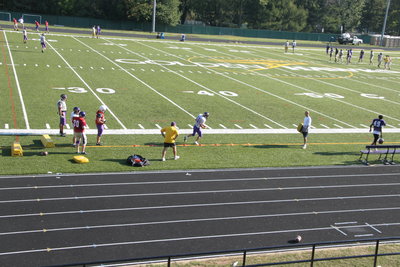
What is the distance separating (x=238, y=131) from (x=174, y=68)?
17507mm

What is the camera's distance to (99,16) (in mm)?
85125

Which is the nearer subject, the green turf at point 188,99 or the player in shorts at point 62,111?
the green turf at point 188,99

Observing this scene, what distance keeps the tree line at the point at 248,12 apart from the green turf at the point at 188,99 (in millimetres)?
33699

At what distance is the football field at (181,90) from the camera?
23.0 m

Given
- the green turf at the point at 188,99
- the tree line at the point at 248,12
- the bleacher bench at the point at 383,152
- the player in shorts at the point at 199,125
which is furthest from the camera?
the tree line at the point at 248,12

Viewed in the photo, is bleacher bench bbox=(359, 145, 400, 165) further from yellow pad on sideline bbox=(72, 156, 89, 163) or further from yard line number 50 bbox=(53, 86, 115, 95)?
yard line number 50 bbox=(53, 86, 115, 95)

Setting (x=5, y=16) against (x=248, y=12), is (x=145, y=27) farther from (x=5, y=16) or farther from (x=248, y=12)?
(x=248, y=12)

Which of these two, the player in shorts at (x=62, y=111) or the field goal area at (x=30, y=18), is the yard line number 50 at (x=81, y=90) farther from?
the field goal area at (x=30, y=18)

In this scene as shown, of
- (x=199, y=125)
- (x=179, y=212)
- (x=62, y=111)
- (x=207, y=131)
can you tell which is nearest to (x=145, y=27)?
(x=207, y=131)

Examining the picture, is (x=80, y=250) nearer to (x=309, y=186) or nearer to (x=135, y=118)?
(x=309, y=186)

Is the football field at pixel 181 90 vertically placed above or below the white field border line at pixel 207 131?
above

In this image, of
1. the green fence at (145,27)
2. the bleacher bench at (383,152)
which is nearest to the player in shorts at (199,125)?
the bleacher bench at (383,152)

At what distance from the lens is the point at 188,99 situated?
27719mm

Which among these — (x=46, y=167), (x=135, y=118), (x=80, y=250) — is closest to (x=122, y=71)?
(x=135, y=118)
